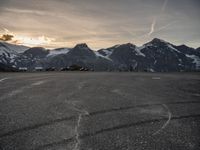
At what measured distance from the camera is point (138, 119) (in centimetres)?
533

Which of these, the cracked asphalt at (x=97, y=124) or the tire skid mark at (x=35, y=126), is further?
the tire skid mark at (x=35, y=126)

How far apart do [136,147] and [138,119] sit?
1.62m

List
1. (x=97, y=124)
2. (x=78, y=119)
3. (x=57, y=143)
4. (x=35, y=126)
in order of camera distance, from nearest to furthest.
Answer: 1. (x=57, y=143)
2. (x=35, y=126)
3. (x=97, y=124)
4. (x=78, y=119)

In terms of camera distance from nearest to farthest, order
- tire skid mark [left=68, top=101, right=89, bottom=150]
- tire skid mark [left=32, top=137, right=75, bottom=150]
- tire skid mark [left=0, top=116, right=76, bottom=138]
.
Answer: tire skid mark [left=32, top=137, right=75, bottom=150], tire skid mark [left=68, top=101, right=89, bottom=150], tire skid mark [left=0, top=116, right=76, bottom=138]

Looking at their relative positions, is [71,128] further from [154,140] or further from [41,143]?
[154,140]

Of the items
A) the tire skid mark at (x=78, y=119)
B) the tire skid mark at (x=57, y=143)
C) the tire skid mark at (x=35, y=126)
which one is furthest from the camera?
the tire skid mark at (x=35, y=126)

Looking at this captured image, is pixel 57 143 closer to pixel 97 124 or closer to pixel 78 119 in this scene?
pixel 97 124

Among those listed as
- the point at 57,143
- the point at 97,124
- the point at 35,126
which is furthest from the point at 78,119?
the point at 57,143

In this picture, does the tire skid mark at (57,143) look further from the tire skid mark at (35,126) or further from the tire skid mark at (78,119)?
the tire skid mark at (35,126)

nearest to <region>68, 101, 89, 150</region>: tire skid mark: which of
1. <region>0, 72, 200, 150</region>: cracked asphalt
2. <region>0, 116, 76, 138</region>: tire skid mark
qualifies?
<region>0, 72, 200, 150</region>: cracked asphalt

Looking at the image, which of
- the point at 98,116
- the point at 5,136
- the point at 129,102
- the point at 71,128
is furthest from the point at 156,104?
the point at 5,136

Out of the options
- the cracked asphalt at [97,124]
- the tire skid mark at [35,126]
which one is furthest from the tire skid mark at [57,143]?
the tire skid mark at [35,126]

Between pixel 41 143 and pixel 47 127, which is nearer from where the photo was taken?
pixel 41 143

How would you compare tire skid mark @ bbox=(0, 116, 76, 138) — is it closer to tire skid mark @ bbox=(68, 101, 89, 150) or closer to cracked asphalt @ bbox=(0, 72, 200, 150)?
cracked asphalt @ bbox=(0, 72, 200, 150)
